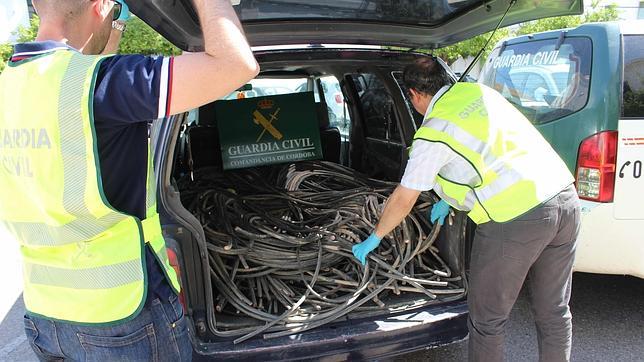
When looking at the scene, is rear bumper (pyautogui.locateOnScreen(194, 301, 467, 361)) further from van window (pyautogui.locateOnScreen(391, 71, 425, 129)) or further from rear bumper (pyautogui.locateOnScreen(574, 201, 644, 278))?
van window (pyautogui.locateOnScreen(391, 71, 425, 129))

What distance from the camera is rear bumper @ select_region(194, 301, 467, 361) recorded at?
6.97 feet

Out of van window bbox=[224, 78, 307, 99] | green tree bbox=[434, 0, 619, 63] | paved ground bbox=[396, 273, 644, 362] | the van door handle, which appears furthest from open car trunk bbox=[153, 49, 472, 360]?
green tree bbox=[434, 0, 619, 63]

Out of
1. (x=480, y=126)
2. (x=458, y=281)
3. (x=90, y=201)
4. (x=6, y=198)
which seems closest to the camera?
(x=90, y=201)

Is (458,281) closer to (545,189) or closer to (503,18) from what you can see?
(545,189)

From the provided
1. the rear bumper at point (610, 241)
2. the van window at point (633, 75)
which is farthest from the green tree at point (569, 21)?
the rear bumper at point (610, 241)

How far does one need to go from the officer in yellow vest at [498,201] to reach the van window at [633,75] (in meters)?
1.01

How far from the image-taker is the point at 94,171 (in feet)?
3.85

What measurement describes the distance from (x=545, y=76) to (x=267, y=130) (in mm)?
2249

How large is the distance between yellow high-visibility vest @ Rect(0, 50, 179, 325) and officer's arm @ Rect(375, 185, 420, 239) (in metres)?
1.08

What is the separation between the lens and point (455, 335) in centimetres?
237

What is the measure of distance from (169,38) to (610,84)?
2.46 meters

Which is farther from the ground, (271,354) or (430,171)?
(430,171)

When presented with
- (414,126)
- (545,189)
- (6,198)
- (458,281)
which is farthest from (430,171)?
(6,198)

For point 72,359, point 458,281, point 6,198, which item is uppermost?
point 6,198
